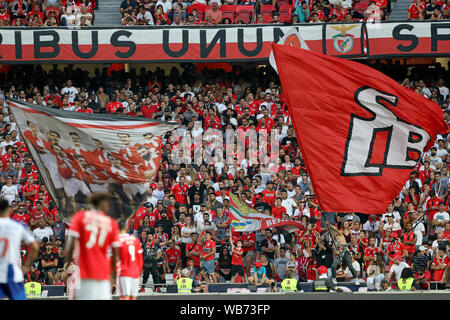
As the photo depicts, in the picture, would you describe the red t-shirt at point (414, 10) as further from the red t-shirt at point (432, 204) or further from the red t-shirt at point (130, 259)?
the red t-shirt at point (130, 259)

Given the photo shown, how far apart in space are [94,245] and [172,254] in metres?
8.78

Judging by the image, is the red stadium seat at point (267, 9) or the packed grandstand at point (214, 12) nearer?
the packed grandstand at point (214, 12)

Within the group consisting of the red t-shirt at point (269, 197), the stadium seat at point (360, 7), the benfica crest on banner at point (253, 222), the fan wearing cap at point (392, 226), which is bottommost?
the fan wearing cap at point (392, 226)

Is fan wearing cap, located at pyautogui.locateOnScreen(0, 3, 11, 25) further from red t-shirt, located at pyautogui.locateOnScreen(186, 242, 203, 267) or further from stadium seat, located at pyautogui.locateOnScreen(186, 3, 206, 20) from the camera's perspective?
red t-shirt, located at pyautogui.locateOnScreen(186, 242, 203, 267)

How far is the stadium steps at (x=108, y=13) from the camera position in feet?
86.1

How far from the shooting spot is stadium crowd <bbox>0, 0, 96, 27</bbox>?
24.9 m

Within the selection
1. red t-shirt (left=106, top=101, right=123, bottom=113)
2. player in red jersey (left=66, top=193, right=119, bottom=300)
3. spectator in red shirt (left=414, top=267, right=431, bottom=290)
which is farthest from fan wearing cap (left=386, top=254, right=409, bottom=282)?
red t-shirt (left=106, top=101, right=123, bottom=113)

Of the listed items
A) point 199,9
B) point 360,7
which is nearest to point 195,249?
point 199,9

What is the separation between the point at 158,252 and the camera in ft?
58.4

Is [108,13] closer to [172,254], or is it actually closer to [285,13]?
[285,13]

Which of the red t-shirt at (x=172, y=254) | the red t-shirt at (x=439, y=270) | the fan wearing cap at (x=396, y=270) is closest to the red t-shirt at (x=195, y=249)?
the red t-shirt at (x=172, y=254)

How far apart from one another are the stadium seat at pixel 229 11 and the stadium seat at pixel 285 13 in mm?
1323
